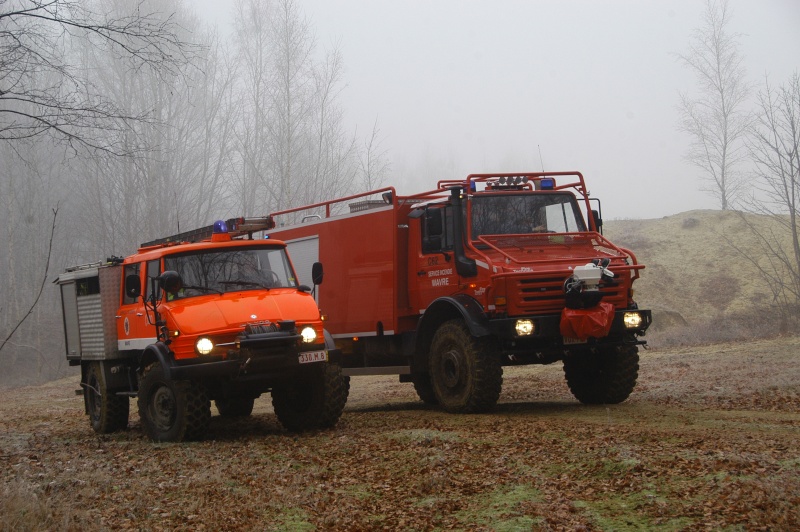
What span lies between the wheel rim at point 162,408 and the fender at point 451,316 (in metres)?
3.99

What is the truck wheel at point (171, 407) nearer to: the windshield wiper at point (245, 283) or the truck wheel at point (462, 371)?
the windshield wiper at point (245, 283)

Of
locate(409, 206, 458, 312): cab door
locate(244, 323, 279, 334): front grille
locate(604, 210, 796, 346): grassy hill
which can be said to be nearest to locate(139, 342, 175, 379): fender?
locate(244, 323, 279, 334): front grille

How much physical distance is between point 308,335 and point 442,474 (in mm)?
3500

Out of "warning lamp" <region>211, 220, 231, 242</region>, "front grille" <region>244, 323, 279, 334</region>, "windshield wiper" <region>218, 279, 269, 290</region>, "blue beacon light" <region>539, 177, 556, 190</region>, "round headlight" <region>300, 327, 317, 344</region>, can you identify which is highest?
"blue beacon light" <region>539, 177, 556, 190</region>

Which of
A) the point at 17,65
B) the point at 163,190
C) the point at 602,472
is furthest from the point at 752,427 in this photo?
the point at 163,190

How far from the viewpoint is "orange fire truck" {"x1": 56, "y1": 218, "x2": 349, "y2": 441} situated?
34.2ft

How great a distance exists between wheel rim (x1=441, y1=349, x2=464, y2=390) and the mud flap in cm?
157

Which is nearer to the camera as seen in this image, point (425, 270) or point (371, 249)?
point (425, 270)

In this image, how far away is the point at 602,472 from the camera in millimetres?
7500

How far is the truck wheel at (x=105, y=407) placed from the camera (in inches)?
507

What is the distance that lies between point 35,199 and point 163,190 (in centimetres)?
973

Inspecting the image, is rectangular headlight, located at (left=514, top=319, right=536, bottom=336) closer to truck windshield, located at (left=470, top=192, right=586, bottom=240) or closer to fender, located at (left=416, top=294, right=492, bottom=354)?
fender, located at (left=416, top=294, right=492, bottom=354)

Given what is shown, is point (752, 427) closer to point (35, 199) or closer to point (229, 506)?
point (229, 506)

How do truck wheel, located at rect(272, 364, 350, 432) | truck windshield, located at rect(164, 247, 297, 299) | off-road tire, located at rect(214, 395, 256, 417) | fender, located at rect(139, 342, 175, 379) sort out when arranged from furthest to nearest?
off-road tire, located at rect(214, 395, 256, 417)
truck windshield, located at rect(164, 247, 297, 299)
truck wheel, located at rect(272, 364, 350, 432)
fender, located at rect(139, 342, 175, 379)
